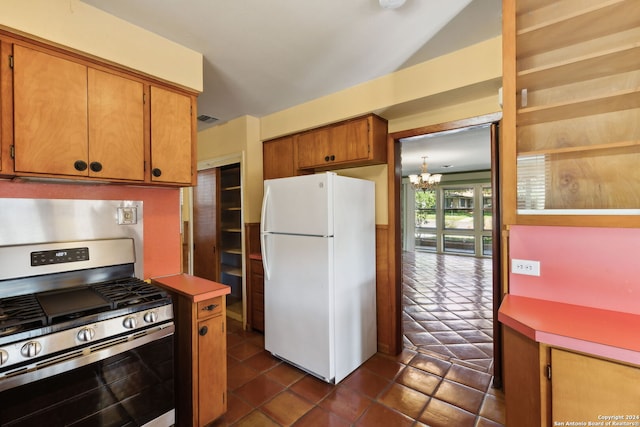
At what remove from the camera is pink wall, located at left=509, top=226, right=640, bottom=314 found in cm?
136

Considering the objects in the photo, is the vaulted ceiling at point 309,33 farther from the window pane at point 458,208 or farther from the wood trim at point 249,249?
the window pane at point 458,208

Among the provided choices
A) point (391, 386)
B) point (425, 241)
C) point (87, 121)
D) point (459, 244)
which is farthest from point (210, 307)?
point (425, 241)

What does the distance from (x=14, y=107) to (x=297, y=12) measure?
154 centimetres

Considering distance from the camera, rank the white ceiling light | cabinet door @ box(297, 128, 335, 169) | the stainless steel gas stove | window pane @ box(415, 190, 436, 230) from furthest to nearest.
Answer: window pane @ box(415, 190, 436, 230) < cabinet door @ box(297, 128, 335, 169) < the white ceiling light < the stainless steel gas stove

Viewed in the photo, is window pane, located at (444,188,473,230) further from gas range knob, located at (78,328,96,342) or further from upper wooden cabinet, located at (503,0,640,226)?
Answer: gas range knob, located at (78,328,96,342)

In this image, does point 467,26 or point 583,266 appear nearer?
point 583,266

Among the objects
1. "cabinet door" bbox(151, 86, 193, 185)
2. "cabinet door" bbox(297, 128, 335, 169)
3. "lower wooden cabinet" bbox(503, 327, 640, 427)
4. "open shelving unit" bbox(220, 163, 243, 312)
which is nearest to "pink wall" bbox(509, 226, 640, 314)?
"lower wooden cabinet" bbox(503, 327, 640, 427)

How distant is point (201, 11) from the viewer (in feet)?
5.31

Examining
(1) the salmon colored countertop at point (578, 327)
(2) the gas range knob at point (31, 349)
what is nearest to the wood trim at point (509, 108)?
(1) the salmon colored countertop at point (578, 327)

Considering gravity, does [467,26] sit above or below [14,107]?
above

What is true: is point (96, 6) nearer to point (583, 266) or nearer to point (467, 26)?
point (467, 26)

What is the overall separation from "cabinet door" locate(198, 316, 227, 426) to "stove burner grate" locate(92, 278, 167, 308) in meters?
0.33

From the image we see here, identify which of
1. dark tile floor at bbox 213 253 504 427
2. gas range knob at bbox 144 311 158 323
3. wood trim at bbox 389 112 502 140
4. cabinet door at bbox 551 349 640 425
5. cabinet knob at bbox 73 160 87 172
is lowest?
dark tile floor at bbox 213 253 504 427

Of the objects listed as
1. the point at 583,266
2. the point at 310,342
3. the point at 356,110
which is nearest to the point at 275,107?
the point at 356,110
